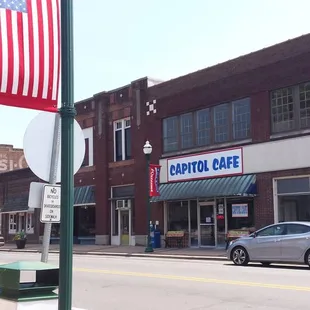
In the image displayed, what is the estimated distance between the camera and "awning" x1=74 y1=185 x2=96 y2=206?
35.3 metres

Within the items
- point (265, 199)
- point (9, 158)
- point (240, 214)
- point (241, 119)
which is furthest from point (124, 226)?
point (9, 158)

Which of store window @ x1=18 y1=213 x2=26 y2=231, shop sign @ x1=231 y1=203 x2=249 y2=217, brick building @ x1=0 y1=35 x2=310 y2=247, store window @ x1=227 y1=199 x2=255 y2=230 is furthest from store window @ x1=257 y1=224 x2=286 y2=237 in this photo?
store window @ x1=18 y1=213 x2=26 y2=231

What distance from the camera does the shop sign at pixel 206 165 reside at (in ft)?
85.5

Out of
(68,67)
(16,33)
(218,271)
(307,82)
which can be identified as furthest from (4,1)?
(307,82)

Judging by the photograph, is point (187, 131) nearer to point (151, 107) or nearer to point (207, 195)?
point (151, 107)

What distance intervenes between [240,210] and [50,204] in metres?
20.6

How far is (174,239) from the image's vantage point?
1131 inches

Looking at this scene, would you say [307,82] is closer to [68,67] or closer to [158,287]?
[158,287]

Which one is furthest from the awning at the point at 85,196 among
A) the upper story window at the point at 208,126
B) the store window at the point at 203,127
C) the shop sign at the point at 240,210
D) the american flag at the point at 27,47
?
the american flag at the point at 27,47

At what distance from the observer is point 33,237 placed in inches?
1645

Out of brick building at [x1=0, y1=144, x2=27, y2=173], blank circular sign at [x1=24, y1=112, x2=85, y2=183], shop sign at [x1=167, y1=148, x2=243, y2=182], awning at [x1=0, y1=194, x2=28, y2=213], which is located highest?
brick building at [x1=0, y1=144, x2=27, y2=173]

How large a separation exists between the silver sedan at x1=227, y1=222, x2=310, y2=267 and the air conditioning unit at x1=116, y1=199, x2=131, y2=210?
14086mm

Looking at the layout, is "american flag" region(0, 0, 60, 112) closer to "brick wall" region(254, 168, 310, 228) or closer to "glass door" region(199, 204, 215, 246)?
"brick wall" region(254, 168, 310, 228)

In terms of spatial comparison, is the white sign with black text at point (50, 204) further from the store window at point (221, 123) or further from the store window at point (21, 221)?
the store window at point (21, 221)
